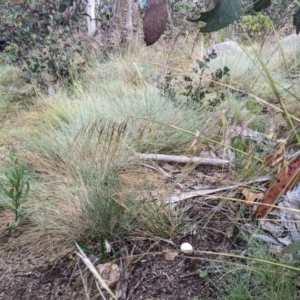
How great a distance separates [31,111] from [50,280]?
90.5 inches

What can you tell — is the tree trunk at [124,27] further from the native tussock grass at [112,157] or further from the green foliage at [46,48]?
the native tussock grass at [112,157]

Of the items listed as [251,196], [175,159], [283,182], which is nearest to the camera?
[283,182]

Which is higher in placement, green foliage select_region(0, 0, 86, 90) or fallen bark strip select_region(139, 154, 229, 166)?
green foliage select_region(0, 0, 86, 90)

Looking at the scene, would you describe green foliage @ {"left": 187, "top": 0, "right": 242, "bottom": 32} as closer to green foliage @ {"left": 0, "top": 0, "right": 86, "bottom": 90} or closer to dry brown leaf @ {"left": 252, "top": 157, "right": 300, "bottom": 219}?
dry brown leaf @ {"left": 252, "top": 157, "right": 300, "bottom": 219}

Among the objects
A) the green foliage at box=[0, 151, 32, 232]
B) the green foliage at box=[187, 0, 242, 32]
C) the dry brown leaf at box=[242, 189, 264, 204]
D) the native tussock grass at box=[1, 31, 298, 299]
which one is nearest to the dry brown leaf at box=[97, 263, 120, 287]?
the native tussock grass at box=[1, 31, 298, 299]

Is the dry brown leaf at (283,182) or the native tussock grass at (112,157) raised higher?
Answer: the dry brown leaf at (283,182)

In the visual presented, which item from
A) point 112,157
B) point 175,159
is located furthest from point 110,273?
point 175,159

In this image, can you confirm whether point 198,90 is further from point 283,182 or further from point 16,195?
point 283,182

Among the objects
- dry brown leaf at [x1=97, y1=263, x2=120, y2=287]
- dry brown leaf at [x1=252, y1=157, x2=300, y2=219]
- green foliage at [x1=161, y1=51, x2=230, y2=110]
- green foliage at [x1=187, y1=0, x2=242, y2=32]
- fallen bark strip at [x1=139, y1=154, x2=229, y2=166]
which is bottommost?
dry brown leaf at [x1=97, y1=263, x2=120, y2=287]

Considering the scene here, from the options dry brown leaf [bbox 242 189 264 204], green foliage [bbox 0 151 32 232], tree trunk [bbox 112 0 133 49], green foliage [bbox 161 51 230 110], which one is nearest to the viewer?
dry brown leaf [bbox 242 189 264 204]

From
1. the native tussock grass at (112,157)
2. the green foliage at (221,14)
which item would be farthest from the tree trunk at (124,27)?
the green foliage at (221,14)

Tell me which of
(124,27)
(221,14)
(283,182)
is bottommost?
(124,27)

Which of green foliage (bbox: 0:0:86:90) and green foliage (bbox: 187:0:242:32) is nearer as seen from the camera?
green foliage (bbox: 187:0:242:32)

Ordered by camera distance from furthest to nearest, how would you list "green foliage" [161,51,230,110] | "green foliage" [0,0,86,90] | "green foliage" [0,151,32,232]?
"green foliage" [0,0,86,90] < "green foliage" [161,51,230,110] < "green foliage" [0,151,32,232]
